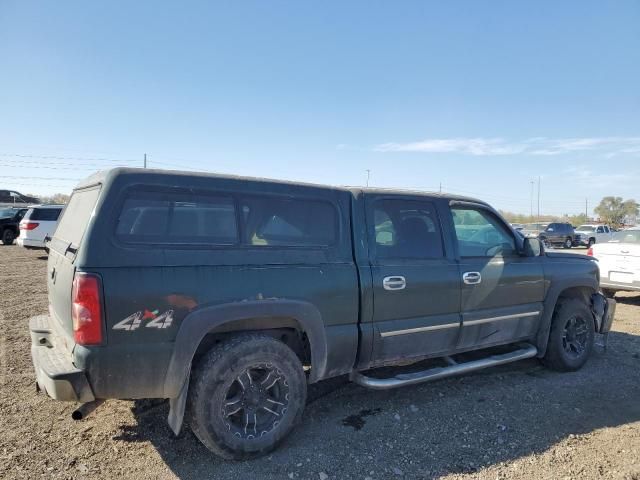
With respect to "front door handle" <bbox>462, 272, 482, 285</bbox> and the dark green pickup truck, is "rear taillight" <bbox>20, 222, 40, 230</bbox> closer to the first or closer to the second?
the dark green pickup truck

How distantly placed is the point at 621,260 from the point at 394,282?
7182 millimetres

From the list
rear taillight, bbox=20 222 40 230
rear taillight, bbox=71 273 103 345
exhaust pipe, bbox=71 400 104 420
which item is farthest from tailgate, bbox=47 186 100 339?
rear taillight, bbox=20 222 40 230

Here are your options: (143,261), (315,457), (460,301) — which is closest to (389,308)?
(460,301)

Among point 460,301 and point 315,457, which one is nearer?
point 315,457

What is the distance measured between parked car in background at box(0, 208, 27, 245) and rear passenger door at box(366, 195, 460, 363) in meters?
22.2

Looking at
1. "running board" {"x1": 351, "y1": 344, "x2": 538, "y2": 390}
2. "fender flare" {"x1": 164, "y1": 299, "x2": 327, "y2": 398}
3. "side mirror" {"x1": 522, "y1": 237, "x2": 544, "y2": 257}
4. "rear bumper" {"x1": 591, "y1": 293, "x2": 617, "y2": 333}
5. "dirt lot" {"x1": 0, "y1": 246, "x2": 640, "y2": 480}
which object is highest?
"side mirror" {"x1": 522, "y1": 237, "x2": 544, "y2": 257}

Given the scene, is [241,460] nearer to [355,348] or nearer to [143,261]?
[355,348]

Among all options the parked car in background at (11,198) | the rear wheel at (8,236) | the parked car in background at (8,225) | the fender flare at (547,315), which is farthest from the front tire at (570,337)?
the parked car in background at (11,198)

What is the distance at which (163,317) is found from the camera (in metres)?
2.86

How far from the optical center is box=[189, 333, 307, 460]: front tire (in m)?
3.05

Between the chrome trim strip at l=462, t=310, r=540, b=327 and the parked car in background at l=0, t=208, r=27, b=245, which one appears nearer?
the chrome trim strip at l=462, t=310, r=540, b=327

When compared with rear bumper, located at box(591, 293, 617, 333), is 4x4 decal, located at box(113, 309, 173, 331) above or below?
above

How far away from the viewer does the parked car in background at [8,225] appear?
68.2 feet

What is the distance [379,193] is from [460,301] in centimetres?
123
